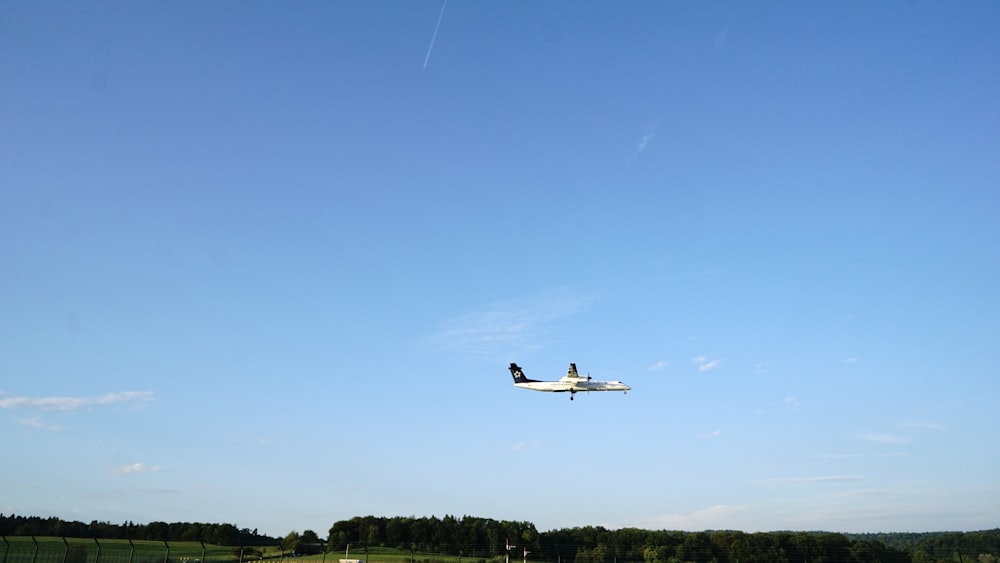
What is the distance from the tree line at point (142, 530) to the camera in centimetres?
7631

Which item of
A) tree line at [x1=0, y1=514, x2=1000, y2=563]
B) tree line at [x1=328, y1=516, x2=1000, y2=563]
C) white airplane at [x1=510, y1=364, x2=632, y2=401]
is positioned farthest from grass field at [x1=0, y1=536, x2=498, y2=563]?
white airplane at [x1=510, y1=364, x2=632, y2=401]

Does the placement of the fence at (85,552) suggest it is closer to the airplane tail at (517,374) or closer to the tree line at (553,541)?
the tree line at (553,541)

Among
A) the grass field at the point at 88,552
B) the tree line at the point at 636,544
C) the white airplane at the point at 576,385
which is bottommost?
the tree line at the point at 636,544

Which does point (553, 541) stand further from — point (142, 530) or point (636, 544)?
point (142, 530)

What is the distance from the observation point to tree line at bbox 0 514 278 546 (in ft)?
250

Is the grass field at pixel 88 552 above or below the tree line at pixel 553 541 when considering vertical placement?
above

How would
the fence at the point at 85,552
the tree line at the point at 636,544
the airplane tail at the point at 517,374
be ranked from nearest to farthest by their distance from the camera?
1. the fence at the point at 85,552
2. the tree line at the point at 636,544
3. the airplane tail at the point at 517,374

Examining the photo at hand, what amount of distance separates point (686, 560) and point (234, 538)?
2279 inches

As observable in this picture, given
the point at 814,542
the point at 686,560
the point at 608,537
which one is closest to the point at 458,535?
the point at 608,537

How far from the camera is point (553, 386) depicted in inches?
2426

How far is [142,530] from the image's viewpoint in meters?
82.5

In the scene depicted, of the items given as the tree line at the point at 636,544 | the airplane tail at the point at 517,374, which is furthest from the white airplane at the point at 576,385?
the tree line at the point at 636,544

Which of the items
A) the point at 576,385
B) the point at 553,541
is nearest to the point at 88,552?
the point at 576,385

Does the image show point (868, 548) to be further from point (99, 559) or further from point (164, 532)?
point (164, 532)
